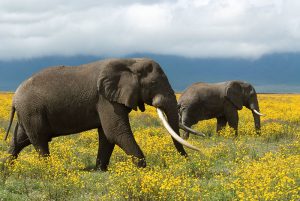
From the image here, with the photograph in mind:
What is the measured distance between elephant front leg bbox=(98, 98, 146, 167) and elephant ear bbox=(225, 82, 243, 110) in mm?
10193

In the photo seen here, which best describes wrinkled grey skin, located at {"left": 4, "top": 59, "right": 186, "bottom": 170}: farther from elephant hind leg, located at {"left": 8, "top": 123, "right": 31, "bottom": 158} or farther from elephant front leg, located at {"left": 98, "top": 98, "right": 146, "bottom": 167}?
elephant hind leg, located at {"left": 8, "top": 123, "right": 31, "bottom": 158}

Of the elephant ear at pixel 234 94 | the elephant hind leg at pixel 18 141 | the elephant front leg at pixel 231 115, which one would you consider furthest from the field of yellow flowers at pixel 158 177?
the elephant ear at pixel 234 94

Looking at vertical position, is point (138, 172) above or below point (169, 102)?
below

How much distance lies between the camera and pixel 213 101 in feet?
69.1

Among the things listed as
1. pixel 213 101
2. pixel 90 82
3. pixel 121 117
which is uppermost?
pixel 90 82

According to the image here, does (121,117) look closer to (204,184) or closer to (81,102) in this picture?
(81,102)

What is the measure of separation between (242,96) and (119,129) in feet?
37.9

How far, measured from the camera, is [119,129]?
11.5 m

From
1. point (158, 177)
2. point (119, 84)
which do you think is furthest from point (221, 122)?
point (158, 177)

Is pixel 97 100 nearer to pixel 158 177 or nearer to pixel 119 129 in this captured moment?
pixel 119 129

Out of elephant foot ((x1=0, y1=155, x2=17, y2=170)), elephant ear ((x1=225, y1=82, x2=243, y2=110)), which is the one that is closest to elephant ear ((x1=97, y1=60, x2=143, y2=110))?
elephant foot ((x1=0, y1=155, x2=17, y2=170))

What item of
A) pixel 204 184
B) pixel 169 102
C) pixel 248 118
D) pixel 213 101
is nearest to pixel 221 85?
pixel 213 101

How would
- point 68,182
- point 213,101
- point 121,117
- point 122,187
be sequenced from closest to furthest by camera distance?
point 122,187 → point 68,182 → point 121,117 → point 213,101

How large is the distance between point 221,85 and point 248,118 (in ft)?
24.3
